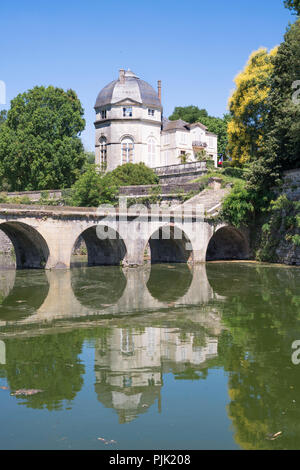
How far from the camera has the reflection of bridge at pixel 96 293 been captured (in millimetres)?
20594

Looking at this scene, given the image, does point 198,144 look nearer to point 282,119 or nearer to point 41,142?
point 41,142

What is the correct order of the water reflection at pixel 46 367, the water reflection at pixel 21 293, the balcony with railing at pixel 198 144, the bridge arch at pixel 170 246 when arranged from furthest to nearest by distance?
1. the balcony with railing at pixel 198 144
2. the bridge arch at pixel 170 246
3. the water reflection at pixel 21 293
4. the water reflection at pixel 46 367

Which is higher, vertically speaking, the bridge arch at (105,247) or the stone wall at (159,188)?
the stone wall at (159,188)

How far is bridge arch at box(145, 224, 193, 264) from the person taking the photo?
38875 millimetres

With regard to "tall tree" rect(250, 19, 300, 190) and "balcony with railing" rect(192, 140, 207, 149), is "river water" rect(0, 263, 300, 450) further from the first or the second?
"balcony with railing" rect(192, 140, 207, 149)

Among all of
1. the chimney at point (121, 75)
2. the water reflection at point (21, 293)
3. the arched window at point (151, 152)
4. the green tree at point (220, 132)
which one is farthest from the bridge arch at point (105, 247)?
the green tree at point (220, 132)

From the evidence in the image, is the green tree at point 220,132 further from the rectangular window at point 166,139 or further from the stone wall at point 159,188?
the stone wall at point 159,188

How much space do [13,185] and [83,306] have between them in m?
35.5

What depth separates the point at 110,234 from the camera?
3703cm

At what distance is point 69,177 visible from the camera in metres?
53.4

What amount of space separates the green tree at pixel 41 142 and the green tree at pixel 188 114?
3263 centimetres

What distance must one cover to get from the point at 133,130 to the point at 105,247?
23815 millimetres

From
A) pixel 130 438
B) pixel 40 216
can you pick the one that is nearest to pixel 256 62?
pixel 40 216

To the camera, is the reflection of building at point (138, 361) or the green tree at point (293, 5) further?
the green tree at point (293, 5)
